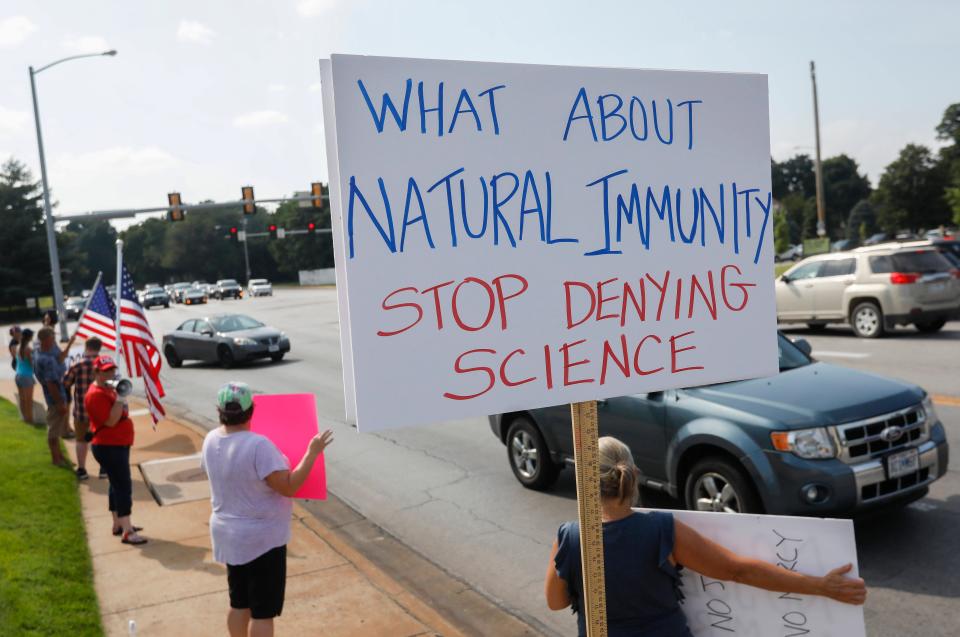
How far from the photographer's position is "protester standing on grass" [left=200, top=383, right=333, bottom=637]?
419 cm

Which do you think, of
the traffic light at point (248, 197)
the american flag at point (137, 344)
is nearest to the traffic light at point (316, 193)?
the traffic light at point (248, 197)

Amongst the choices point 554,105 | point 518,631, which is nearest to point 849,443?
point 518,631

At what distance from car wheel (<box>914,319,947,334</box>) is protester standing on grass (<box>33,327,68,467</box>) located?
15.7 metres

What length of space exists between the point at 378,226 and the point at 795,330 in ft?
63.6

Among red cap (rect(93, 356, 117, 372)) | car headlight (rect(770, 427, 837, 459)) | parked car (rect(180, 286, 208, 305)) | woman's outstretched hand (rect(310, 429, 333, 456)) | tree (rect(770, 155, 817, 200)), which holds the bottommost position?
parked car (rect(180, 286, 208, 305))

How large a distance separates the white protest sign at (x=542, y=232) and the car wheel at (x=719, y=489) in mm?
3433

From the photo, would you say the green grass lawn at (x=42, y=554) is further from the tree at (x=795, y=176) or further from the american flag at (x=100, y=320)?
the tree at (x=795, y=176)

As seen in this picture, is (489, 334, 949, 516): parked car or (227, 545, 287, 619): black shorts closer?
(227, 545, 287, 619): black shorts

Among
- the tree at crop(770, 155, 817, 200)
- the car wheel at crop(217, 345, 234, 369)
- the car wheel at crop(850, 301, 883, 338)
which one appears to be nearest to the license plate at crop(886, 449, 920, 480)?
the car wheel at crop(850, 301, 883, 338)

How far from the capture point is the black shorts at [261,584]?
427 centimetres

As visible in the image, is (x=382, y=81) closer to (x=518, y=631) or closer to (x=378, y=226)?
(x=378, y=226)

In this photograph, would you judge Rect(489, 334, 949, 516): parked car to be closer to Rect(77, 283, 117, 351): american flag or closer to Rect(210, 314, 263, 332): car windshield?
Rect(77, 283, 117, 351): american flag

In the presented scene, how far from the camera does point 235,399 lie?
13.8ft

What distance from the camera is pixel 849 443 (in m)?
5.86
